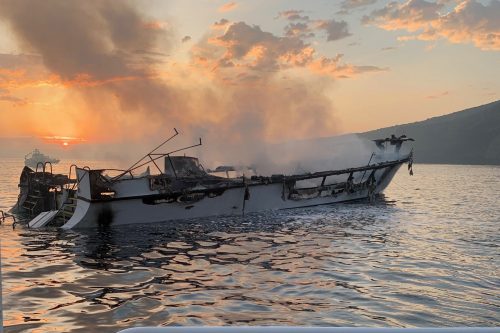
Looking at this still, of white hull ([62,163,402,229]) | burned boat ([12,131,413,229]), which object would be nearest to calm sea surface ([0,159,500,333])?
white hull ([62,163,402,229])

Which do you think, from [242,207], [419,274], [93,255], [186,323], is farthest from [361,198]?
[186,323]

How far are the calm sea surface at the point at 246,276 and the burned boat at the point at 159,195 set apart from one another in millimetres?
1208

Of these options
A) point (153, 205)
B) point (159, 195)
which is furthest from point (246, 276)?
point (153, 205)

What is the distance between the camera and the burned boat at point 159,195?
2241cm

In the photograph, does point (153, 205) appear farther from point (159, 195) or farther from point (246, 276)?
point (246, 276)

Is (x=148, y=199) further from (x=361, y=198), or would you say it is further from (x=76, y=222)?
(x=361, y=198)

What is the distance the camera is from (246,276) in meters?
13.3

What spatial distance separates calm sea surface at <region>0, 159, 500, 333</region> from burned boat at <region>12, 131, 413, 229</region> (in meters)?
1.21

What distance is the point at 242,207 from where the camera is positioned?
1077 inches

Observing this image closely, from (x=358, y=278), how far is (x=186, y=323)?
6315 millimetres

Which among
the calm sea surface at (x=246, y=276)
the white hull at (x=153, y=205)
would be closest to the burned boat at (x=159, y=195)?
the white hull at (x=153, y=205)

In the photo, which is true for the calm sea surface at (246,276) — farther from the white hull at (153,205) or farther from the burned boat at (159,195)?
the burned boat at (159,195)

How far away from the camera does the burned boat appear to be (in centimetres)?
2241

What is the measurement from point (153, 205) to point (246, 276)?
11.8 metres
